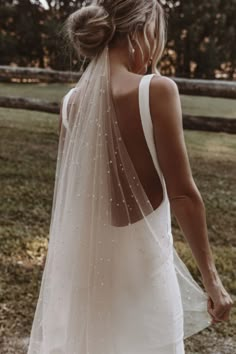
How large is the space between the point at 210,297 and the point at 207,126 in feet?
14.6

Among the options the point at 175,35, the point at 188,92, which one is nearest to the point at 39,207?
the point at 188,92

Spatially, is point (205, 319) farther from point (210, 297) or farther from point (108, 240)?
point (108, 240)

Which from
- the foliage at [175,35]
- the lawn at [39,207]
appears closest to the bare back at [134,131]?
the lawn at [39,207]

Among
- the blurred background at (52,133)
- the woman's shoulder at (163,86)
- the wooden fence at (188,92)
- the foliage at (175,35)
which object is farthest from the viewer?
the foliage at (175,35)

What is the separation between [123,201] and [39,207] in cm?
326

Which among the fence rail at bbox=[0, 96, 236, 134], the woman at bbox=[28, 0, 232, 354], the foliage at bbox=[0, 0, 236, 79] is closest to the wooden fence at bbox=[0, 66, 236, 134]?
the fence rail at bbox=[0, 96, 236, 134]

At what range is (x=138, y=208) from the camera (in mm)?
1518

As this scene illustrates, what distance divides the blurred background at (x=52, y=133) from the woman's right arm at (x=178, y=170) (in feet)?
2.23

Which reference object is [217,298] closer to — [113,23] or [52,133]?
[113,23]

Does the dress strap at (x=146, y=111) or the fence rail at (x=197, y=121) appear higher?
the dress strap at (x=146, y=111)

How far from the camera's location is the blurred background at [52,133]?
10.9 feet

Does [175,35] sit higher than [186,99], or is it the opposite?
[175,35]

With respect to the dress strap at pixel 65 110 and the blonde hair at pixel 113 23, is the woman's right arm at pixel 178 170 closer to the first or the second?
the blonde hair at pixel 113 23

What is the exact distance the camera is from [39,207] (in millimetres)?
4711
